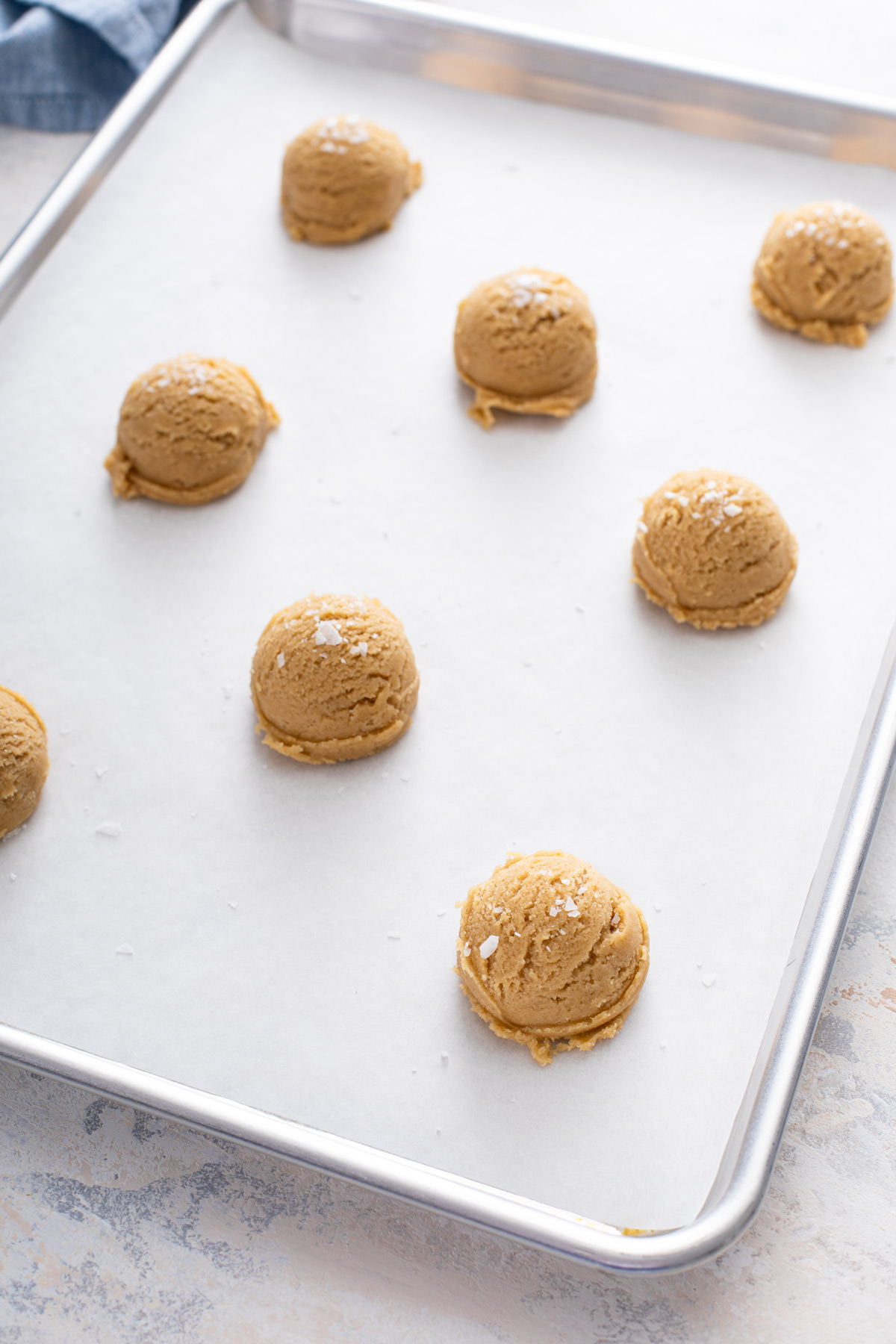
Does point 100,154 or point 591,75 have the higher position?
point 591,75

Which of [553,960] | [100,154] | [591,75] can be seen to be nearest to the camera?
[553,960]

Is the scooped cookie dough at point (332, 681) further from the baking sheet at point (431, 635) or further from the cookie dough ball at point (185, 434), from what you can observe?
the cookie dough ball at point (185, 434)

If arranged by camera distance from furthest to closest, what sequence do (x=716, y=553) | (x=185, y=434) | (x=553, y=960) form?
(x=185, y=434) → (x=716, y=553) → (x=553, y=960)

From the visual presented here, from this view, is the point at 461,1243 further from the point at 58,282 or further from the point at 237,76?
the point at 237,76

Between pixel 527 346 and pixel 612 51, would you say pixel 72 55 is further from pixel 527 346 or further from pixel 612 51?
pixel 527 346


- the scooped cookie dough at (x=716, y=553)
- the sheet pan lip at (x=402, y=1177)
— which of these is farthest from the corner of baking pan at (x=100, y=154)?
the sheet pan lip at (x=402, y=1177)

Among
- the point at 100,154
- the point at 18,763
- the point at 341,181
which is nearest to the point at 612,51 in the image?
the point at 341,181

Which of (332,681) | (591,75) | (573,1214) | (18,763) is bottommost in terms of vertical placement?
(573,1214)

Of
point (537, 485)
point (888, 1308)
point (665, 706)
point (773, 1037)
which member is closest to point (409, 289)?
point (537, 485)
